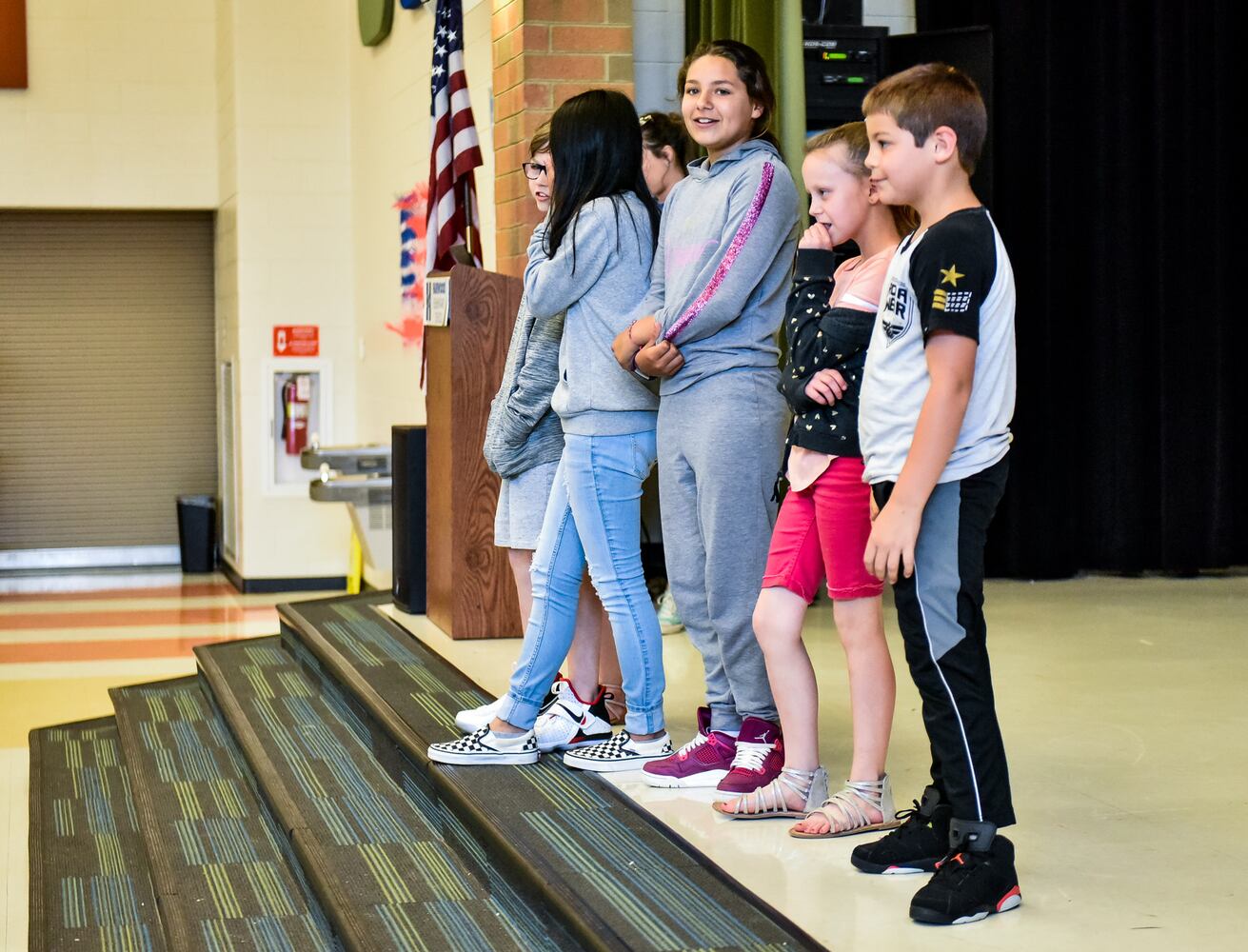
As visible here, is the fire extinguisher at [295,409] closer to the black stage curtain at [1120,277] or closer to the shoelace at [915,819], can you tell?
the black stage curtain at [1120,277]

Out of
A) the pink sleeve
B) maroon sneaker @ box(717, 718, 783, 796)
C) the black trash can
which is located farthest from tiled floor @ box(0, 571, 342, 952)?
the pink sleeve

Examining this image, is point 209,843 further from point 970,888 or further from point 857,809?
point 970,888

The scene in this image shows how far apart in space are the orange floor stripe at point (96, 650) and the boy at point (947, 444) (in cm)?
456

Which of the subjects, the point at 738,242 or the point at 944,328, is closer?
the point at 944,328

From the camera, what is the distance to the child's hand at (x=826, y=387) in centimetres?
238

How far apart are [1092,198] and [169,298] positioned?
245 inches

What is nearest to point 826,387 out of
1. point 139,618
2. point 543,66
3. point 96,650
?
point 543,66

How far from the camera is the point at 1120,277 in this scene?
5.24 metres

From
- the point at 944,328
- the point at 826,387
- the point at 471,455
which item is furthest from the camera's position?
the point at 471,455

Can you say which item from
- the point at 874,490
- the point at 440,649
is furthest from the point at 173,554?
the point at 874,490

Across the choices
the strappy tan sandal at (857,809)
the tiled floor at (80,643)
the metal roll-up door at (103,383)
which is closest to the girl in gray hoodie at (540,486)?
the strappy tan sandal at (857,809)

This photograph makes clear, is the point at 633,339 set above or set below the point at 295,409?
above

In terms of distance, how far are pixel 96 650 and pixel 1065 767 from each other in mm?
4765

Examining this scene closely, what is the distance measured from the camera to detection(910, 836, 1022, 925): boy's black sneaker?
6.75ft
